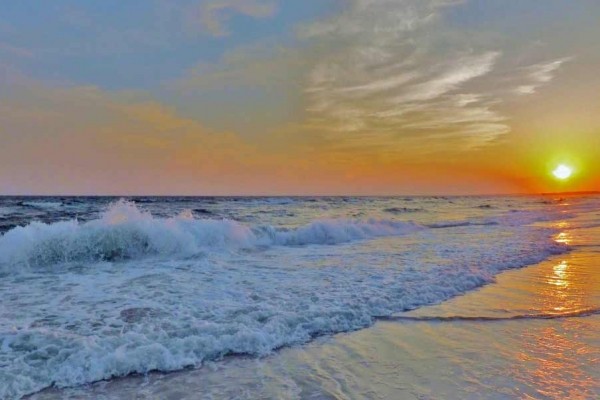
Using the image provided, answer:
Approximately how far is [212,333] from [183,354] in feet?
2.07

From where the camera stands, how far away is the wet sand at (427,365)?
3.77 metres

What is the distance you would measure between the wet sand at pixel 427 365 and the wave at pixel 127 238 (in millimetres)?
8267

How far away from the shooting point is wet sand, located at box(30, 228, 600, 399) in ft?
12.4

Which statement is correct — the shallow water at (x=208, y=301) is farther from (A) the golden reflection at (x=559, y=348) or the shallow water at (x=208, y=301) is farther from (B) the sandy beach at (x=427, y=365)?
(A) the golden reflection at (x=559, y=348)

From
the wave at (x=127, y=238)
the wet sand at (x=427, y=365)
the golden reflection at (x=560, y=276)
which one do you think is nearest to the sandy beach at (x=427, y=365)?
the wet sand at (x=427, y=365)

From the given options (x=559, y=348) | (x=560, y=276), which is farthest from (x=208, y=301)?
(x=560, y=276)

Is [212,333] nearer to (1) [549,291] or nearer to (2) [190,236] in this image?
(1) [549,291]

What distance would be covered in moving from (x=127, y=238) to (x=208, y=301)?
6.69 metres

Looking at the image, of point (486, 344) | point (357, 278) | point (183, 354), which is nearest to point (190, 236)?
point (357, 278)

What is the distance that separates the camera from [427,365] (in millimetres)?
4336

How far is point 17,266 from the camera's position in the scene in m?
10.1

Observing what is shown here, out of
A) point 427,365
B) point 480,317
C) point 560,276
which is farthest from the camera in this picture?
point 560,276

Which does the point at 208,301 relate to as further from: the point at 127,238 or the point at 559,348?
the point at 127,238

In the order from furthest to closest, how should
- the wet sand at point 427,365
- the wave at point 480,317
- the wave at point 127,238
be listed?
the wave at point 127,238 < the wave at point 480,317 < the wet sand at point 427,365
